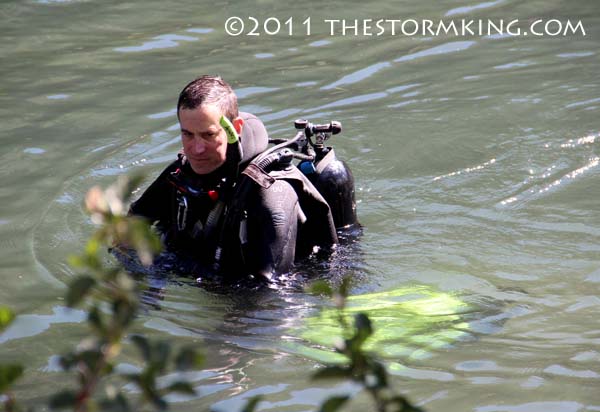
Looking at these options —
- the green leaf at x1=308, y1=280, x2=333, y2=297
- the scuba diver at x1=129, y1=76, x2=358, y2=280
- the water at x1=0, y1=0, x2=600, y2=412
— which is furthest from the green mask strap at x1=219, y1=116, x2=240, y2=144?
the green leaf at x1=308, y1=280, x2=333, y2=297

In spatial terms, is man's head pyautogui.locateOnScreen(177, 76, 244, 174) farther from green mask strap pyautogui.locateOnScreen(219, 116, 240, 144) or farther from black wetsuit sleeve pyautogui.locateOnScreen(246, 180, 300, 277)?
black wetsuit sleeve pyautogui.locateOnScreen(246, 180, 300, 277)

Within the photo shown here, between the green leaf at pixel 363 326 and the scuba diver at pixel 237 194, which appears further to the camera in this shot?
the scuba diver at pixel 237 194

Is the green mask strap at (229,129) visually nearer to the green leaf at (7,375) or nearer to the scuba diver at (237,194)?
the scuba diver at (237,194)

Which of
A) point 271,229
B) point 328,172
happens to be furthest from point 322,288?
point 328,172

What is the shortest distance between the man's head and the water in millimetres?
676

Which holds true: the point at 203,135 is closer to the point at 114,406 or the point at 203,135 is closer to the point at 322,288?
the point at 322,288

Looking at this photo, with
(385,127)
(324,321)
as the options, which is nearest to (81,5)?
(385,127)

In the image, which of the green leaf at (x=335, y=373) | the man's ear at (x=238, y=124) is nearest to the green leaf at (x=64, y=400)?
the green leaf at (x=335, y=373)

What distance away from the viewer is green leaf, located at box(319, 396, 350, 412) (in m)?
1.45

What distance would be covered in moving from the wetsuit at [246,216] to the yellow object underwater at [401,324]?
15.1 inches

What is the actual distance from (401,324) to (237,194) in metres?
0.98

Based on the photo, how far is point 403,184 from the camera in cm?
615

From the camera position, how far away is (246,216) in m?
4.33

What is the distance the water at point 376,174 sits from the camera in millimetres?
3830
